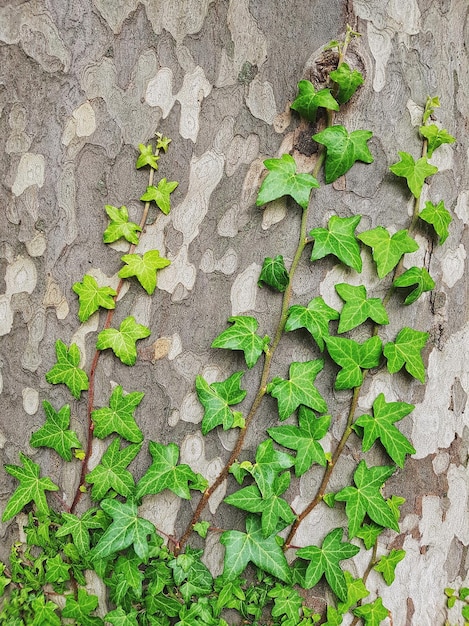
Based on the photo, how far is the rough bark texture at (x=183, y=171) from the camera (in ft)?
3.22

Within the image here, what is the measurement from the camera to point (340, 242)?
970mm

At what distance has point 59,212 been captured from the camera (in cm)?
100

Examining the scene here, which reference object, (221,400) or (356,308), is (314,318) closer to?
(356,308)

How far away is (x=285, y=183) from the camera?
0.96 meters

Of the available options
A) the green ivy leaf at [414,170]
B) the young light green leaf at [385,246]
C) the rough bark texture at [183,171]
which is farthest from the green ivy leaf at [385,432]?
the green ivy leaf at [414,170]

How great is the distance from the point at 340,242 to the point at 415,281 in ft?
0.56

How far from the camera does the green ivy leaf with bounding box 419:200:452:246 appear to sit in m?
1.00

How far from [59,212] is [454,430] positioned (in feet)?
3.18

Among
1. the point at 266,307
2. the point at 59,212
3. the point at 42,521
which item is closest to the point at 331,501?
the point at 266,307

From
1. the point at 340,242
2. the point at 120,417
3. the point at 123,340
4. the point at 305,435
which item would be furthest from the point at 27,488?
the point at 340,242

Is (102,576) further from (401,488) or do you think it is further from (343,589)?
(401,488)

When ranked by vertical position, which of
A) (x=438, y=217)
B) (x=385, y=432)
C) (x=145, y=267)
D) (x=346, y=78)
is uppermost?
(x=346, y=78)

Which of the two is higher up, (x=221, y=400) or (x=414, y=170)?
(x=414, y=170)

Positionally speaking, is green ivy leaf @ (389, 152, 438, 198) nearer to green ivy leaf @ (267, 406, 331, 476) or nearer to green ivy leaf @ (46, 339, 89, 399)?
green ivy leaf @ (267, 406, 331, 476)
